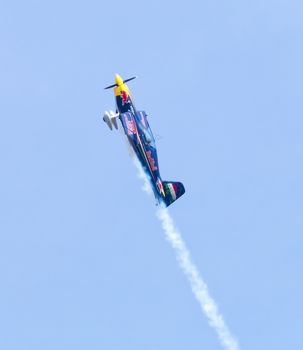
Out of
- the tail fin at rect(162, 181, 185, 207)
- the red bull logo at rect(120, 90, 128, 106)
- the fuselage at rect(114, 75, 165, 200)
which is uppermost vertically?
the red bull logo at rect(120, 90, 128, 106)

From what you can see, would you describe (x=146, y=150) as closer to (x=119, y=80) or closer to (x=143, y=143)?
(x=143, y=143)

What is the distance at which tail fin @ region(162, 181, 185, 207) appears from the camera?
380ft

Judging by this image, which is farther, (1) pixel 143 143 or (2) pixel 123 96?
(2) pixel 123 96

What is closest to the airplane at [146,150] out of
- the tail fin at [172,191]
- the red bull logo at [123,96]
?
the tail fin at [172,191]

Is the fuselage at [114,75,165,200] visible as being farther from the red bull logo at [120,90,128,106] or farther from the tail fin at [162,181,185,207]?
the red bull logo at [120,90,128,106]

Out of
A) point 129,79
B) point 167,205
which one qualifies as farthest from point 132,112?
point 167,205

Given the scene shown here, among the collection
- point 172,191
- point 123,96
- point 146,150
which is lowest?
point 172,191

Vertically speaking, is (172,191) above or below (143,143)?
below

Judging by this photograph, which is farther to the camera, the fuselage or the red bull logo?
the red bull logo

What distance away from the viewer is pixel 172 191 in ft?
382

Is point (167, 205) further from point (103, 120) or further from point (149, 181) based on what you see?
point (103, 120)

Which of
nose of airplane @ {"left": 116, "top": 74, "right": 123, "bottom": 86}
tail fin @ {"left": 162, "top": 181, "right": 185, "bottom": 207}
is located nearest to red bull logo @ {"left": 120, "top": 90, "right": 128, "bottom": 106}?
nose of airplane @ {"left": 116, "top": 74, "right": 123, "bottom": 86}

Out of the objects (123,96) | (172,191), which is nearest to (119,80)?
(123,96)

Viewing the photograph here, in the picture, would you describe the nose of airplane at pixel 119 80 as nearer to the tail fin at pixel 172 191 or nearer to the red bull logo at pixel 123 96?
the red bull logo at pixel 123 96
